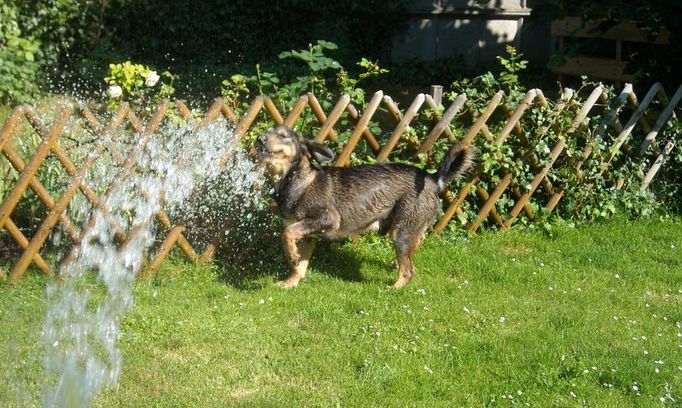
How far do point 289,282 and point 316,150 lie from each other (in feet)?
3.23

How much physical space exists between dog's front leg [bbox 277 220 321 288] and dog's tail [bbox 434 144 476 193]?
104cm

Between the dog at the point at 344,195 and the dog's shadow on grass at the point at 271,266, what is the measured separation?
19 centimetres

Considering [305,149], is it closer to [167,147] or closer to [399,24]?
[167,147]

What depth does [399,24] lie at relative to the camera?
17016mm

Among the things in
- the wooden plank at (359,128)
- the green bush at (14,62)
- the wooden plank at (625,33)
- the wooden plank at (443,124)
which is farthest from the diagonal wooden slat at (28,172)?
the wooden plank at (625,33)

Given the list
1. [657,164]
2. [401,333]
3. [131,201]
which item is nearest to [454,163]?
[401,333]

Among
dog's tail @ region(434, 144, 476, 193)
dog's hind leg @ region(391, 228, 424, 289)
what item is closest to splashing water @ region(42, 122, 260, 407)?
dog's hind leg @ region(391, 228, 424, 289)

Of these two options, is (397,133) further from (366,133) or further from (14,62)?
(14,62)

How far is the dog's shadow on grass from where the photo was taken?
6934mm

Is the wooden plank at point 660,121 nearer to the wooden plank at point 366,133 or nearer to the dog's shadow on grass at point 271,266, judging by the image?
the wooden plank at point 366,133

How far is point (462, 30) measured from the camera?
17359 mm

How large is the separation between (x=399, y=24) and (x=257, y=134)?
397 inches

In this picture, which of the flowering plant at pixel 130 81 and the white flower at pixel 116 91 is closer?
the white flower at pixel 116 91

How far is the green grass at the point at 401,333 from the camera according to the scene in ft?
16.7
